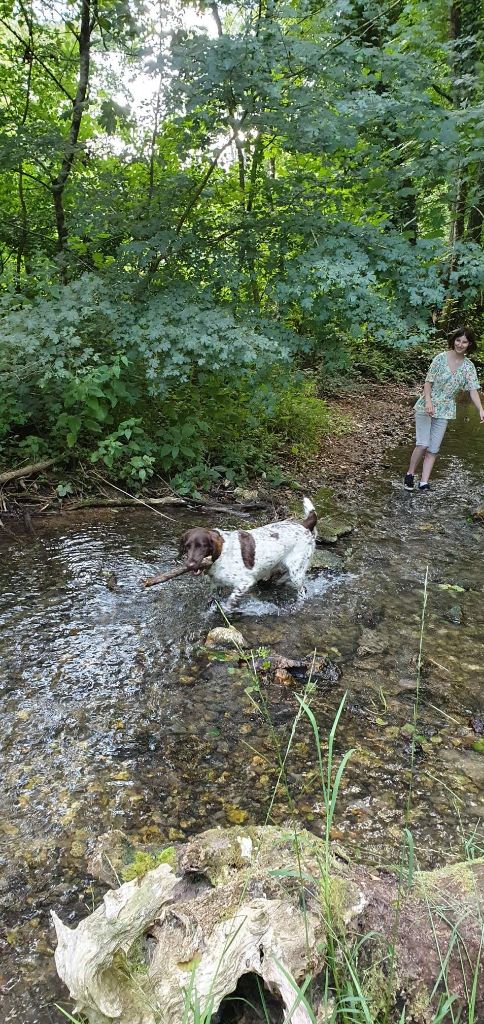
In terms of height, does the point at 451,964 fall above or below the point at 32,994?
above

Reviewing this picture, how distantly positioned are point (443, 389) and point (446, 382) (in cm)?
9

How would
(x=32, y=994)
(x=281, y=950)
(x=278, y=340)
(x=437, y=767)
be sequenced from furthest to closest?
(x=278, y=340) → (x=437, y=767) → (x=32, y=994) → (x=281, y=950)

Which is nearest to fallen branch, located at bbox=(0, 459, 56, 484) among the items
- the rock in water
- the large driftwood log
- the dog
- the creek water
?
the creek water

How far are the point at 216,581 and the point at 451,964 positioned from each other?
3390 mm

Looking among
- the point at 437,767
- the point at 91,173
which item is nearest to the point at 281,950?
the point at 437,767

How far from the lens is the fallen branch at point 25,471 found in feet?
20.5

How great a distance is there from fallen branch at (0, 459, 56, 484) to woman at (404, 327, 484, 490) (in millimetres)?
4610

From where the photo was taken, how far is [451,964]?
4.83 feet

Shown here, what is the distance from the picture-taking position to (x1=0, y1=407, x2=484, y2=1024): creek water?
2.46 m

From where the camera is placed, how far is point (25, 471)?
6.41 meters

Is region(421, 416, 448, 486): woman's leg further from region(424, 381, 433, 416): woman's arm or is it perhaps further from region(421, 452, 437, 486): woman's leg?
region(424, 381, 433, 416): woman's arm

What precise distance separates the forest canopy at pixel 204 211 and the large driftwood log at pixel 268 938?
464cm

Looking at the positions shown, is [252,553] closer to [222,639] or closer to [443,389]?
[222,639]

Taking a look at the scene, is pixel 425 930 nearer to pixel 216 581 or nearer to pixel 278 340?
pixel 216 581
